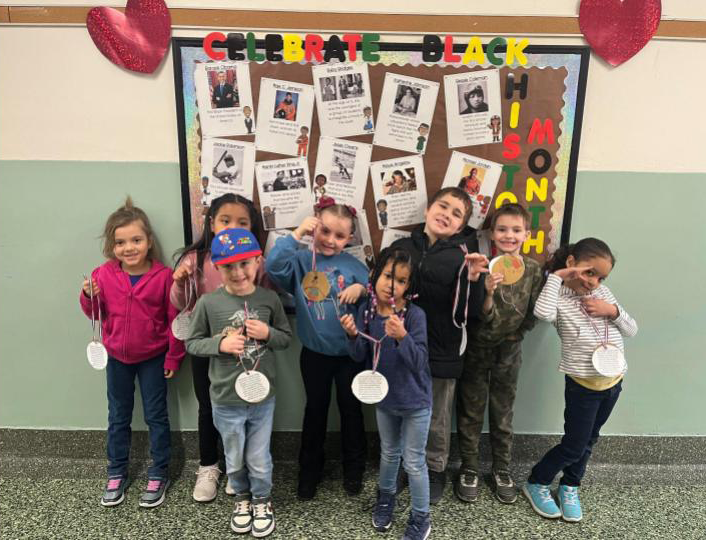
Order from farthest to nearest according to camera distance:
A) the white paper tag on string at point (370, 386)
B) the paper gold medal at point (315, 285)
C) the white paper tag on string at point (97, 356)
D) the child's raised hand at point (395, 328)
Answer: the white paper tag on string at point (97, 356), the paper gold medal at point (315, 285), the white paper tag on string at point (370, 386), the child's raised hand at point (395, 328)

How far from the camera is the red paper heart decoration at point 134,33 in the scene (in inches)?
70.1

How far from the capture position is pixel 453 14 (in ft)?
5.87

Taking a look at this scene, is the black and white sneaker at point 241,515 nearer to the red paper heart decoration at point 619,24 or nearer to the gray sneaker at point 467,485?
the gray sneaker at point 467,485

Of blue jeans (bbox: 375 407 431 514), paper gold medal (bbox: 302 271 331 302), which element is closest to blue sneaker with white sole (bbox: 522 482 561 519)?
blue jeans (bbox: 375 407 431 514)

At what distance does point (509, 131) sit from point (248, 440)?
5.34ft

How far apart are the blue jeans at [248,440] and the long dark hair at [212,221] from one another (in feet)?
1.97

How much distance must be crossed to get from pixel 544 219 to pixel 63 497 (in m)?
2.40

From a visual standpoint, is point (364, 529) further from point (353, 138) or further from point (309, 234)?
point (353, 138)

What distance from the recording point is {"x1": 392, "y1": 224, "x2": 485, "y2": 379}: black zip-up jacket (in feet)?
5.68

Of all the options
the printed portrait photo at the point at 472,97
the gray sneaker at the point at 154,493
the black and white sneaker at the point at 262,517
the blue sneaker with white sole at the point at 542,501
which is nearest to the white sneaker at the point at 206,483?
the gray sneaker at the point at 154,493

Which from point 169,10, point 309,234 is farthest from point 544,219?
Result: point 169,10

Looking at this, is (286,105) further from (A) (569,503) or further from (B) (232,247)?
(A) (569,503)

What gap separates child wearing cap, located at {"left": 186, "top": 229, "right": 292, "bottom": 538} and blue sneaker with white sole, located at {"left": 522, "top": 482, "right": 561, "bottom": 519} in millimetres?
1099

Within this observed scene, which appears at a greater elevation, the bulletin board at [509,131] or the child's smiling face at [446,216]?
the bulletin board at [509,131]
